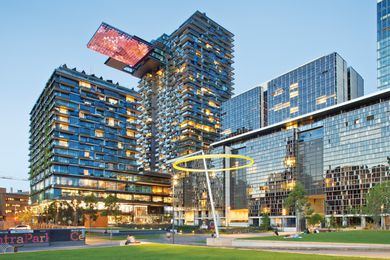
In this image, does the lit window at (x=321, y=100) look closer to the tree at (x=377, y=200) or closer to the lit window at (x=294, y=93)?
the lit window at (x=294, y=93)

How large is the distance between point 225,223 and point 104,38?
96.6 meters

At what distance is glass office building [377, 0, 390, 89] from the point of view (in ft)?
479

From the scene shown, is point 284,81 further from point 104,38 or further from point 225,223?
point 104,38

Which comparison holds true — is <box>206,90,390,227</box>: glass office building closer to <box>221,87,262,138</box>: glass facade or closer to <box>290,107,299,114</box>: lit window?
<box>290,107,299,114</box>: lit window

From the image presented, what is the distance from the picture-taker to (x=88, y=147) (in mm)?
159625

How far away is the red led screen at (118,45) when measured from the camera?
571 feet

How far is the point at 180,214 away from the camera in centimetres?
18962

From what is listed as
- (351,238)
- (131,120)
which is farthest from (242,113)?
(351,238)

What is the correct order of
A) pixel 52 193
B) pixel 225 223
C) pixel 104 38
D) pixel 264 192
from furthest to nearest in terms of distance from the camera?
pixel 104 38 → pixel 225 223 → pixel 52 193 → pixel 264 192

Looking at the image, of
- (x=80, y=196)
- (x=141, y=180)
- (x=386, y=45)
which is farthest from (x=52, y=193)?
(x=386, y=45)

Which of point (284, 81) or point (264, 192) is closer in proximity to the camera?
point (264, 192)

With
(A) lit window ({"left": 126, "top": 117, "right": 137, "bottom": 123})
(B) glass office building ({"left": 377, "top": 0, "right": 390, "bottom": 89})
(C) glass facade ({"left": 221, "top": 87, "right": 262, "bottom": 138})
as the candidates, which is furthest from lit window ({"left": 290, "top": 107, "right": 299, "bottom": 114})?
(A) lit window ({"left": 126, "top": 117, "right": 137, "bottom": 123})

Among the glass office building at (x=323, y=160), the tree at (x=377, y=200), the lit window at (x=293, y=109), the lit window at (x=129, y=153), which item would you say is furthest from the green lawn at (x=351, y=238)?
the lit window at (x=129, y=153)

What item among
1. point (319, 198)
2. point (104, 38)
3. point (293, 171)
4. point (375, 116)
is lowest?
point (319, 198)
